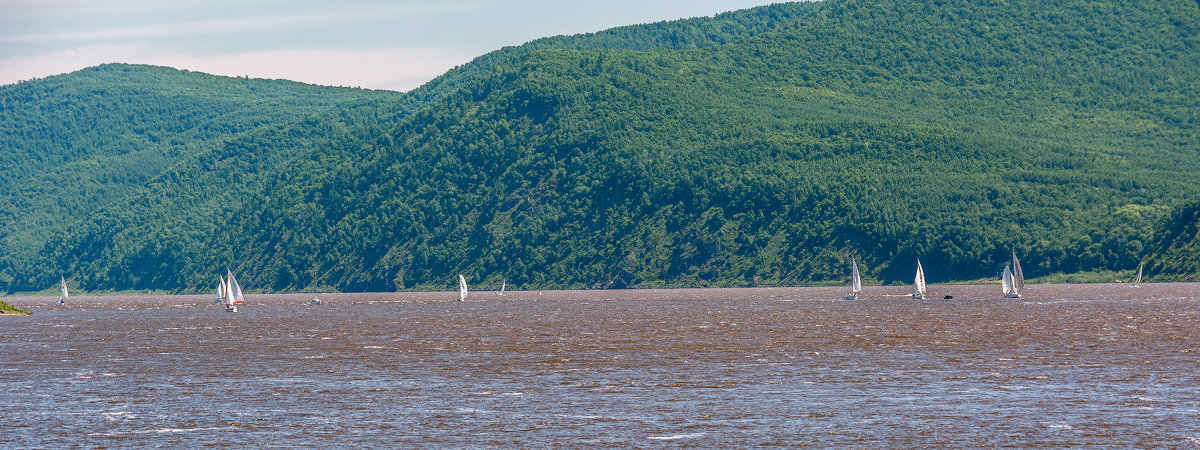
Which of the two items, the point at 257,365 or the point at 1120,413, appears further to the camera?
the point at 257,365

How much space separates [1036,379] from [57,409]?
150 feet

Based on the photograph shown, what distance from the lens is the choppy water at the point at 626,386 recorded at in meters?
55.3

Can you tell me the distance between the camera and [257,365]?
296ft

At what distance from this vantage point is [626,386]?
2852 inches

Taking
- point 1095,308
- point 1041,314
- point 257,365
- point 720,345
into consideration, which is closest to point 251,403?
point 257,365

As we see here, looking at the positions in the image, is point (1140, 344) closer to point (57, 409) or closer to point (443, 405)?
point (443, 405)

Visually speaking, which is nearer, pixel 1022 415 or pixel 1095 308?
pixel 1022 415

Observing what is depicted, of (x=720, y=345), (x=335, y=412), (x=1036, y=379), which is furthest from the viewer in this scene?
(x=720, y=345)

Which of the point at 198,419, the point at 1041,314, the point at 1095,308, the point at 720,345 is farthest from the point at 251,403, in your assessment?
the point at 1095,308

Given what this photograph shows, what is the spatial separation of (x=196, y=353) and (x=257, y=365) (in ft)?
51.1

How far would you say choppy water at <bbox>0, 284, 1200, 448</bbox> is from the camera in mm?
55312

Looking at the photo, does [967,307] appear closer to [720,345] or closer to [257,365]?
[720,345]

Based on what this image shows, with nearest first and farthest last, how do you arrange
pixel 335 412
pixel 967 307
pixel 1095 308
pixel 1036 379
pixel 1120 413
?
pixel 1120 413
pixel 335 412
pixel 1036 379
pixel 1095 308
pixel 967 307

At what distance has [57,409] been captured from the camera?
215 feet
